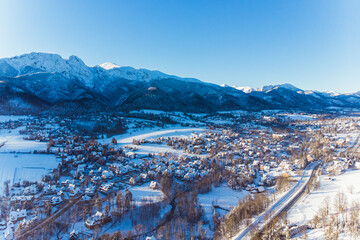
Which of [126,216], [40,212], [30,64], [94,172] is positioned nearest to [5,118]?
[94,172]

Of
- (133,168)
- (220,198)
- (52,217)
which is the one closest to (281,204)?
(220,198)

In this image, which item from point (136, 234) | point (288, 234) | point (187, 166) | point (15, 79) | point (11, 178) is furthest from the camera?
point (15, 79)

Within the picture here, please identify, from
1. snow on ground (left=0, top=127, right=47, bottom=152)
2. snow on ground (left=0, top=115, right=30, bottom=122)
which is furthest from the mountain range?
snow on ground (left=0, top=127, right=47, bottom=152)

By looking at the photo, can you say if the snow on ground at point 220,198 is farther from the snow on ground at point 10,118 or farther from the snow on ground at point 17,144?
the snow on ground at point 10,118

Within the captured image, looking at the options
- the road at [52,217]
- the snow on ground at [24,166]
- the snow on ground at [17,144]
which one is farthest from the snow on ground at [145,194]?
the snow on ground at [17,144]

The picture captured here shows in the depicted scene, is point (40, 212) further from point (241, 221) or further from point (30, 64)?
point (30, 64)

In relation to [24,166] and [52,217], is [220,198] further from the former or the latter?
[24,166]

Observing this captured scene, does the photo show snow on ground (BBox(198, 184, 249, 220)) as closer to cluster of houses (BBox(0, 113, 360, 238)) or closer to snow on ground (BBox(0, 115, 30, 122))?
cluster of houses (BBox(0, 113, 360, 238))
